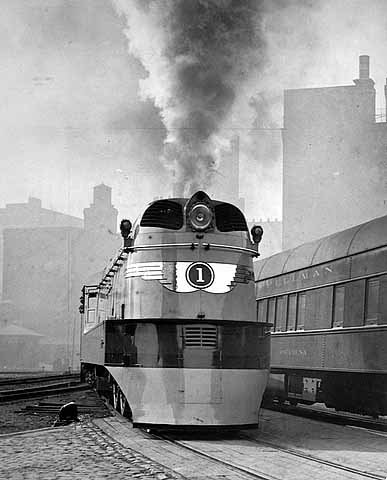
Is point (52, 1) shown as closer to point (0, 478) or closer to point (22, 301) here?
point (0, 478)

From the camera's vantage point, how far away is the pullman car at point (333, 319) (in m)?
13.9

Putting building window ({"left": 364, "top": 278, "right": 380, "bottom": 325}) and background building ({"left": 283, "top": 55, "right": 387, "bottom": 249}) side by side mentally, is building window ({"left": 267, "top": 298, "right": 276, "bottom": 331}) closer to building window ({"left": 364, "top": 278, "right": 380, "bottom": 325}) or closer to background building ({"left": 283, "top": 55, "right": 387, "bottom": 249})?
building window ({"left": 364, "top": 278, "right": 380, "bottom": 325})

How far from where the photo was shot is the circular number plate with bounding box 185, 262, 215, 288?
504 inches

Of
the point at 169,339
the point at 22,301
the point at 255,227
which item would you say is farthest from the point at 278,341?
the point at 22,301

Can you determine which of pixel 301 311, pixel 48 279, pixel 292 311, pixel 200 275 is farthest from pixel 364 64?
pixel 48 279

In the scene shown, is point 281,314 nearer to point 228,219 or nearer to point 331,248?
point 331,248

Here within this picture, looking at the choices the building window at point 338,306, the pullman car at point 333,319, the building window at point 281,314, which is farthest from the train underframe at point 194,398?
the building window at point 281,314

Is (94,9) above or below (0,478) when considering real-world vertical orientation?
above

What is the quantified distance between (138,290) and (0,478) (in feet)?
17.3

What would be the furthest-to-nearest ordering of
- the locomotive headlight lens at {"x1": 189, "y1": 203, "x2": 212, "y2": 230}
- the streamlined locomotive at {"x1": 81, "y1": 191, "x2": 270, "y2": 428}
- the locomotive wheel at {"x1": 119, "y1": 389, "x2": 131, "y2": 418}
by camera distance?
the locomotive wheel at {"x1": 119, "y1": 389, "x2": 131, "y2": 418}
the locomotive headlight lens at {"x1": 189, "y1": 203, "x2": 212, "y2": 230}
the streamlined locomotive at {"x1": 81, "y1": 191, "x2": 270, "y2": 428}

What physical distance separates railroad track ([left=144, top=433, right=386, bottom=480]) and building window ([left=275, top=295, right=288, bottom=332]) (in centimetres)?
608

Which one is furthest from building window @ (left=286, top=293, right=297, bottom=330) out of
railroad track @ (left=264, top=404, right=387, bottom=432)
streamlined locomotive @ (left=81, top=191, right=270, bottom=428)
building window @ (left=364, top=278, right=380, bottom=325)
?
streamlined locomotive @ (left=81, top=191, right=270, bottom=428)

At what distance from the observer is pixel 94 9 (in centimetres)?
1936

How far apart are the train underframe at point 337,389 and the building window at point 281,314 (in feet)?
3.20
